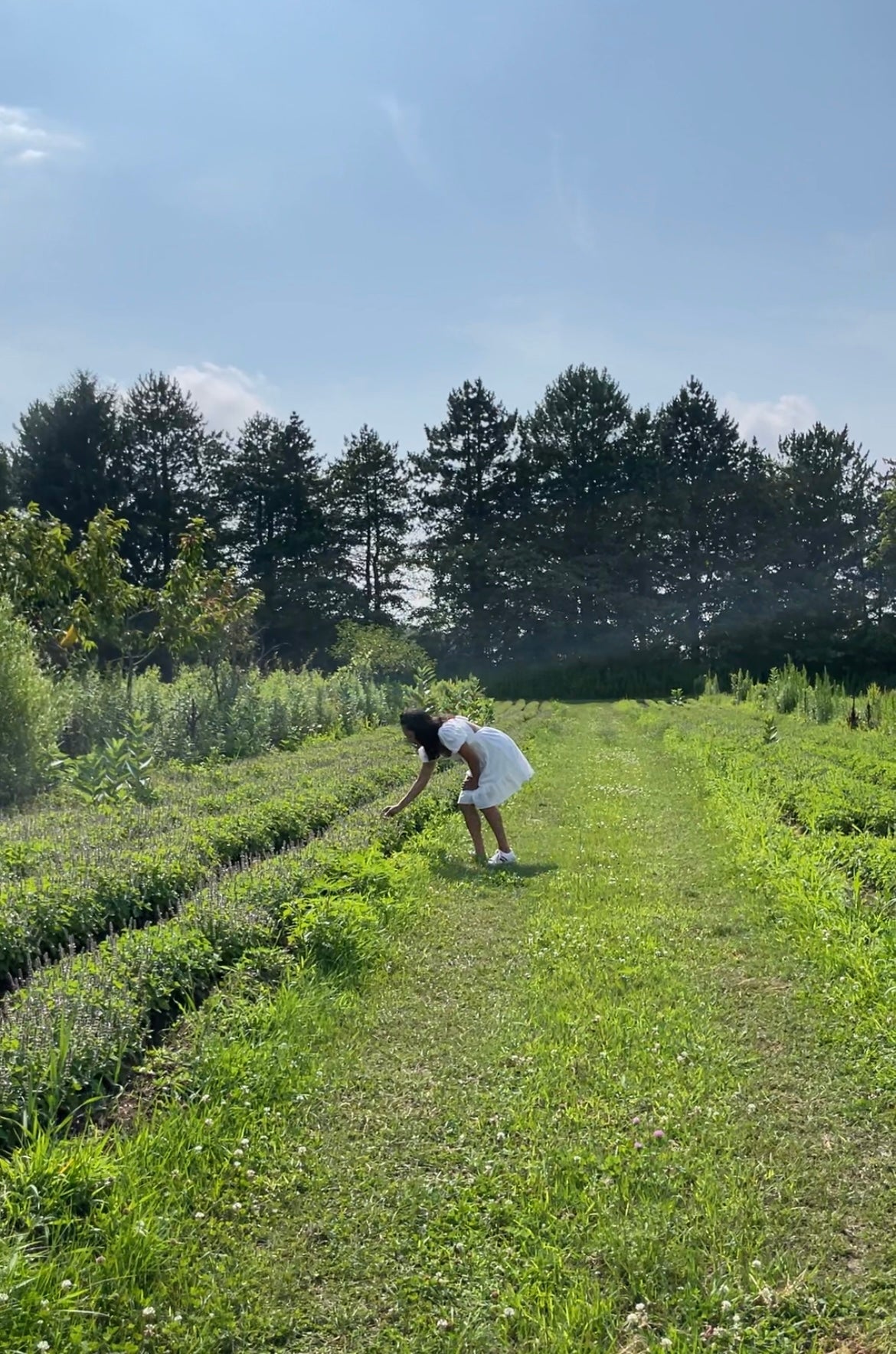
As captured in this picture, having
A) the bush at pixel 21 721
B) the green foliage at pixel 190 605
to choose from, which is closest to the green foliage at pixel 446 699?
the green foliage at pixel 190 605

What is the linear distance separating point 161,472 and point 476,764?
43032 millimetres

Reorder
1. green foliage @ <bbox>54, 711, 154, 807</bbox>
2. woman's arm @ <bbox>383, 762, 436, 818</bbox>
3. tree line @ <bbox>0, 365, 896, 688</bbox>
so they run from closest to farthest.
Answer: woman's arm @ <bbox>383, 762, 436, 818</bbox>, green foliage @ <bbox>54, 711, 154, 807</bbox>, tree line @ <bbox>0, 365, 896, 688</bbox>

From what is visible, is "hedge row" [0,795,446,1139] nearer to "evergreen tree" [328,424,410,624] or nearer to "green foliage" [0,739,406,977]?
"green foliage" [0,739,406,977]

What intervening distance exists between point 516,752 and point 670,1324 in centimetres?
584

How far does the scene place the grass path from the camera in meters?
Result: 2.61

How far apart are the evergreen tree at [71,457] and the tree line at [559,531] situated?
127 centimetres

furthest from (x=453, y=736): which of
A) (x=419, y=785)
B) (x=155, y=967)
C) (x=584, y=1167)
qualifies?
(x=584, y=1167)

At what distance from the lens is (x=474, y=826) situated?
8117 mm

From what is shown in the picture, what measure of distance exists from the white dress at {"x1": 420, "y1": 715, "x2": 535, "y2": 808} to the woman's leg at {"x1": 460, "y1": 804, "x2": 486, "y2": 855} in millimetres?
85

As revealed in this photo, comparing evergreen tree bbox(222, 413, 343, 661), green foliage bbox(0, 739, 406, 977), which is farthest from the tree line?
green foliage bbox(0, 739, 406, 977)

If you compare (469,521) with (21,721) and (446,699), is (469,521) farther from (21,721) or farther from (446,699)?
(21,721)

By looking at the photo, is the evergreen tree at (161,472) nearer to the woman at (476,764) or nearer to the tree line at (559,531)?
the tree line at (559,531)

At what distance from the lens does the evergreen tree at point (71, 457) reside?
42.3 meters

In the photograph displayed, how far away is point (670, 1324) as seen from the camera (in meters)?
2.55
